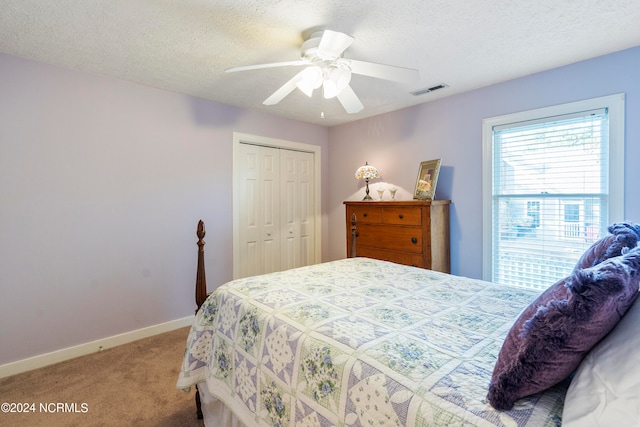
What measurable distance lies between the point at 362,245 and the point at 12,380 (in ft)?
10.1

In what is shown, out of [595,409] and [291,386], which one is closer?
[595,409]

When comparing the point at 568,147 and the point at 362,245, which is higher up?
the point at 568,147

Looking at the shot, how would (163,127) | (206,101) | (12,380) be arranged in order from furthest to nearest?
(206,101), (163,127), (12,380)

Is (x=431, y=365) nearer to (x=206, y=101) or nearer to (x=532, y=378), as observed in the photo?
(x=532, y=378)

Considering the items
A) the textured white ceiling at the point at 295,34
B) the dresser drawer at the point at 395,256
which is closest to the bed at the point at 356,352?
the dresser drawer at the point at 395,256

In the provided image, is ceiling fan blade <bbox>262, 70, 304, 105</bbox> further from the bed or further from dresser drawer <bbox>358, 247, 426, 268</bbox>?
dresser drawer <bbox>358, 247, 426, 268</bbox>

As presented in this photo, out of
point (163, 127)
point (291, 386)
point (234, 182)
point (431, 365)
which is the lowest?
point (291, 386)

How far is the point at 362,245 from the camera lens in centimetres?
341

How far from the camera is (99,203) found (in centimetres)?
259

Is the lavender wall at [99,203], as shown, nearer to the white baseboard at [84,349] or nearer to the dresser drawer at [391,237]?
the white baseboard at [84,349]

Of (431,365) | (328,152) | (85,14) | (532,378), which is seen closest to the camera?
(532,378)

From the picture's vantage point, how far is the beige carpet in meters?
1.76

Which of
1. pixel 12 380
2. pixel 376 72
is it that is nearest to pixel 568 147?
pixel 376 72

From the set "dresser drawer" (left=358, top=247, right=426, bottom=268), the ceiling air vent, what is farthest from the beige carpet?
the ceiling air vent
